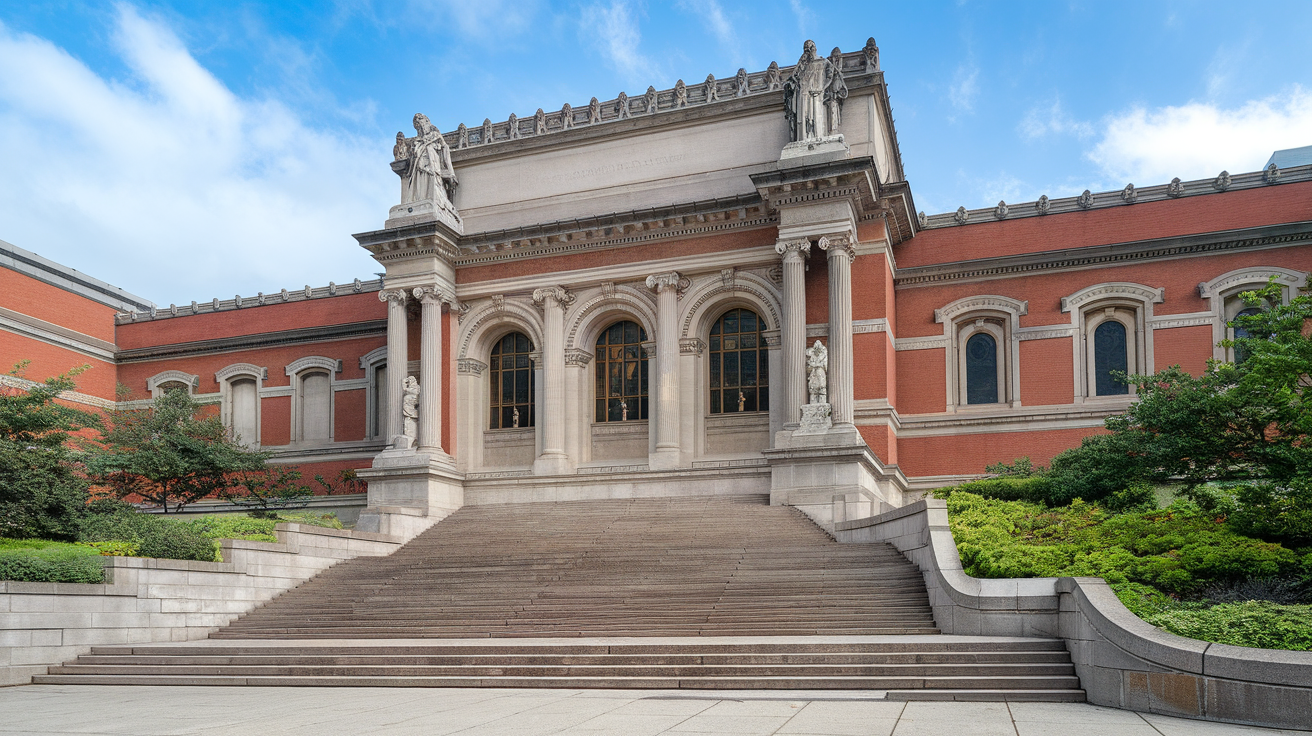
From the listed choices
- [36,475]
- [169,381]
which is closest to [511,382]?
[36,475]

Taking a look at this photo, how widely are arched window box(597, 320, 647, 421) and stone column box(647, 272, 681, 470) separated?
1.23 metres

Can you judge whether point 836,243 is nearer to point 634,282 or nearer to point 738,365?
point 738,365

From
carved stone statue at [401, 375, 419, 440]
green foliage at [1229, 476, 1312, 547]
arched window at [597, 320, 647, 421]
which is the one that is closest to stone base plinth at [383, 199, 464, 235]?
carved stone statue at [401, 375, 419, 440]

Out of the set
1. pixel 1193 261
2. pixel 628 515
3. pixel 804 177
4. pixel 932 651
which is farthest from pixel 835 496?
pixel 1193 261

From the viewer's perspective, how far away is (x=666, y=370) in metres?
27.5

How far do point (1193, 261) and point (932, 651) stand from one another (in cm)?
1823

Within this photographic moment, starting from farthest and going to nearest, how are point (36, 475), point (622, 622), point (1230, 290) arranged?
point (1230, 290)
point (36, 475)
point (622, 622)

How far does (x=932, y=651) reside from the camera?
12398 millimetres

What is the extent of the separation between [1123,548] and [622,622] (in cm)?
739

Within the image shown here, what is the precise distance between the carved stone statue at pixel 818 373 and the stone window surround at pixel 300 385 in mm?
17535

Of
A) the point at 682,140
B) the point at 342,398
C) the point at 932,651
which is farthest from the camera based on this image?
the point at 342,398

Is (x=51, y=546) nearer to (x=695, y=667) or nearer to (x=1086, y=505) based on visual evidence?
(x=695, y=667)

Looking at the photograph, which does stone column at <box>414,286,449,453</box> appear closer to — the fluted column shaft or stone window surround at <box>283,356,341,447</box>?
the fluted column shaft

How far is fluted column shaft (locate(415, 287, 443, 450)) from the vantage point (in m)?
28.4
